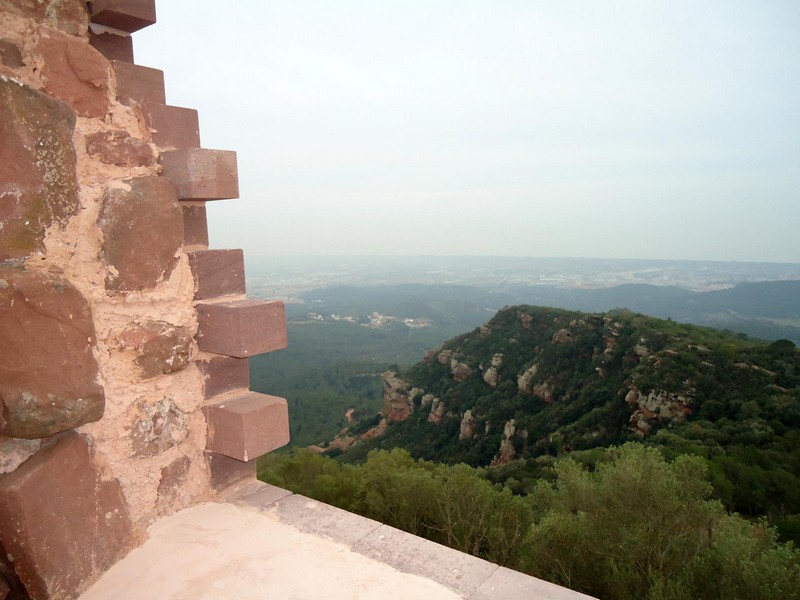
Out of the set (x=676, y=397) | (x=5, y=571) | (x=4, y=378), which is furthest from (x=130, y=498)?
(x=676, y=397)

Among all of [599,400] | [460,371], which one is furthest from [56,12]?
[460,371]

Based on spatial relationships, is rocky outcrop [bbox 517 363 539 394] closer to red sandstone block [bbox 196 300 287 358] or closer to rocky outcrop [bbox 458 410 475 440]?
rocky outcrop [bbox 458 410 475 440]

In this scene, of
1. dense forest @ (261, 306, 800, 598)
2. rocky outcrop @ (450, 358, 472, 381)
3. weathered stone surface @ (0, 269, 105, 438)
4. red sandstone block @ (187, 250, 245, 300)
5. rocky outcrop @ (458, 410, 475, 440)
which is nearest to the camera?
weathered stone surface @ (0, 269, 105, 438)

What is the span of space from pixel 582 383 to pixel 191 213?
2702 cm

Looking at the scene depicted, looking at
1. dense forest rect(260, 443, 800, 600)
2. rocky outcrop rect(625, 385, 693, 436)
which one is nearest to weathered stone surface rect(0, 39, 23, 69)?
dense forest rect(260, 443, 800, 600)

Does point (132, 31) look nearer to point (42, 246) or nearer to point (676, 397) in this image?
point (42, 246)

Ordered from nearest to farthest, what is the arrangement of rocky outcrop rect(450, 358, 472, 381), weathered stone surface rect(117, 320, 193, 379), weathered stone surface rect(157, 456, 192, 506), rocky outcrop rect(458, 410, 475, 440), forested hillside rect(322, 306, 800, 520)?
weathered stone surface rect(117, 320, 193, 379) → weathered stone surface rect(157, 456, 192, 506) → forested hillside rect(322, 306, 800, 520) → rocky outcrop rect(458, 410, 475, 440) → rocky outcrop rect(450, 358, 472, 381)

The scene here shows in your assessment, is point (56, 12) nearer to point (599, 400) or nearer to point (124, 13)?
point (124, 13)

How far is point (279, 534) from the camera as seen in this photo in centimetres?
195

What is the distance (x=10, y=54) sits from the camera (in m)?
1.57

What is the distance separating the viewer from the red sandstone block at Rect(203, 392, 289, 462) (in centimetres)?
213

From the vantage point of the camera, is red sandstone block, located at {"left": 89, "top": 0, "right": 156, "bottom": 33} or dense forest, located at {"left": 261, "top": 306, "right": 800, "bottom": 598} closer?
red sandstone block, located at {"left": 89, "top": 0, "right": 156, "bottom": 33}

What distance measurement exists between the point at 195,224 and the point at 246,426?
3.19 feet

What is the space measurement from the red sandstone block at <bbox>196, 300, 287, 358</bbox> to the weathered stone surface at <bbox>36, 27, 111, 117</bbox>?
2.99ft
